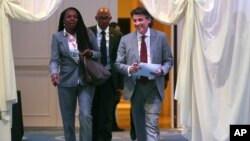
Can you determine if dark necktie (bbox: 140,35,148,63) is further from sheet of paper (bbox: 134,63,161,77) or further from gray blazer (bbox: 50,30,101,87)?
gray blazer (bbox: 50,30,101,87)

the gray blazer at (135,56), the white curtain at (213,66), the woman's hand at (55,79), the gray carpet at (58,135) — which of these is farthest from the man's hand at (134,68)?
the gray carpet at (58,135)

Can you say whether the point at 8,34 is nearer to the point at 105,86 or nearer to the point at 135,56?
the point at 135,56

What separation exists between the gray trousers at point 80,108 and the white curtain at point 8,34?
1.90ft

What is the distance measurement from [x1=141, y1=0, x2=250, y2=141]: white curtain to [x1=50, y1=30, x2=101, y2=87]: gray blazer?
107cm

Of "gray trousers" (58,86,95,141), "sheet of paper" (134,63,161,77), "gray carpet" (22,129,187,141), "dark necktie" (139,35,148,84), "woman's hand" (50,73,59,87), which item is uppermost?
"dark necktie" (139,35,148,84)

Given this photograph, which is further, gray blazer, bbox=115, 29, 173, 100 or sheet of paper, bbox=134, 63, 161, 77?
gray blazer, bbox=115, 29, 173, 100

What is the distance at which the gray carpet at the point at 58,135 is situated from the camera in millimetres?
6984

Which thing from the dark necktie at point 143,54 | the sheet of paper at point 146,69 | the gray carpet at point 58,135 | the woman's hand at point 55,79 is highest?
the dark necktie at point 143,54

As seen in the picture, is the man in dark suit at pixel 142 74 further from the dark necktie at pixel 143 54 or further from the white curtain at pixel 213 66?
the white curtain at pixel 213 66

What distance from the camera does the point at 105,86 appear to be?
19.6 feet

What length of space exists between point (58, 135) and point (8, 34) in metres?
2.59

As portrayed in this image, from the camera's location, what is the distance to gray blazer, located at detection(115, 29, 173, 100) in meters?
5.07

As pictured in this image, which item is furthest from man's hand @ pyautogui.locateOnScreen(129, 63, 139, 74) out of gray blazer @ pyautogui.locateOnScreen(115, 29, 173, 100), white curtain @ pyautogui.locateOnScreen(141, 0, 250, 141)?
white curtain @ pyautogui.locateOnScreen(141, 0, 250, 141)

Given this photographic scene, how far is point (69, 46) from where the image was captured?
539 cm
